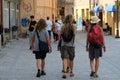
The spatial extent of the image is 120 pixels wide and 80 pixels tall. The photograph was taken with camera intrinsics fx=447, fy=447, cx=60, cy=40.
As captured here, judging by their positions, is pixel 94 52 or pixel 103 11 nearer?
pixel 94 52

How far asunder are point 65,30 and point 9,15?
1883 cm

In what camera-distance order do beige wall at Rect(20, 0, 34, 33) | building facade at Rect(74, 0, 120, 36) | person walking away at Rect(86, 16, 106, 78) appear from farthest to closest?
1. building facade at Rect(74, 0, 120, 36)
2. beige wall at Rect(20, 0, 34, 33)
3. person walking away at Rect(86, 16, 106, 78)

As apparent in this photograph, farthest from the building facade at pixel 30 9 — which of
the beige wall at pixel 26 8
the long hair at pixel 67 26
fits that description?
the long hair at pixel 67 26

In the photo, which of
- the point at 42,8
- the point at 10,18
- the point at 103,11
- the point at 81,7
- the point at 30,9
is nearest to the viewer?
the point at 10,18

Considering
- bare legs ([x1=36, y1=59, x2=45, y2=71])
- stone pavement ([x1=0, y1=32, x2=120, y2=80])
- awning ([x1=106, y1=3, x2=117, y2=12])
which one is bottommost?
stone pavement ([x1=0, y1=32, x2=120, y2=80])

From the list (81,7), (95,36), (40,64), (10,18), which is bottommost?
(40,64)

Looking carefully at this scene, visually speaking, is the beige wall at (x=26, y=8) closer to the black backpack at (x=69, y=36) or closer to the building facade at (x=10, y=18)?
the building facade at (x=10, y=18)

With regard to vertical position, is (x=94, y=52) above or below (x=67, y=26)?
below

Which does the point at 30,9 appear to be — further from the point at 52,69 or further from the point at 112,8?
the point at 52,69

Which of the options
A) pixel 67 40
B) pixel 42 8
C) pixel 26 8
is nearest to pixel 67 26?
pixel 67 40

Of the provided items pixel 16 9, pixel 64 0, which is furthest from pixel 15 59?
pixel 64 0

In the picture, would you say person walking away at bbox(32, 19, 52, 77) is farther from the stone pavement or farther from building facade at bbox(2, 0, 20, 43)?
building facade at bbox(2, 0, 20, 43)

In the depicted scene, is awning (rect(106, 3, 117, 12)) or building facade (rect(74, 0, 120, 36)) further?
building facade (rect(74, 0, 120, 36))

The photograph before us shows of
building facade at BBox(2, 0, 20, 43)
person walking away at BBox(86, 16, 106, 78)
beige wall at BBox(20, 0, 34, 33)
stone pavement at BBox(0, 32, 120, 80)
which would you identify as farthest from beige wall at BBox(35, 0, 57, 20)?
person walking away at BBox(86, 16, 106, 78)
